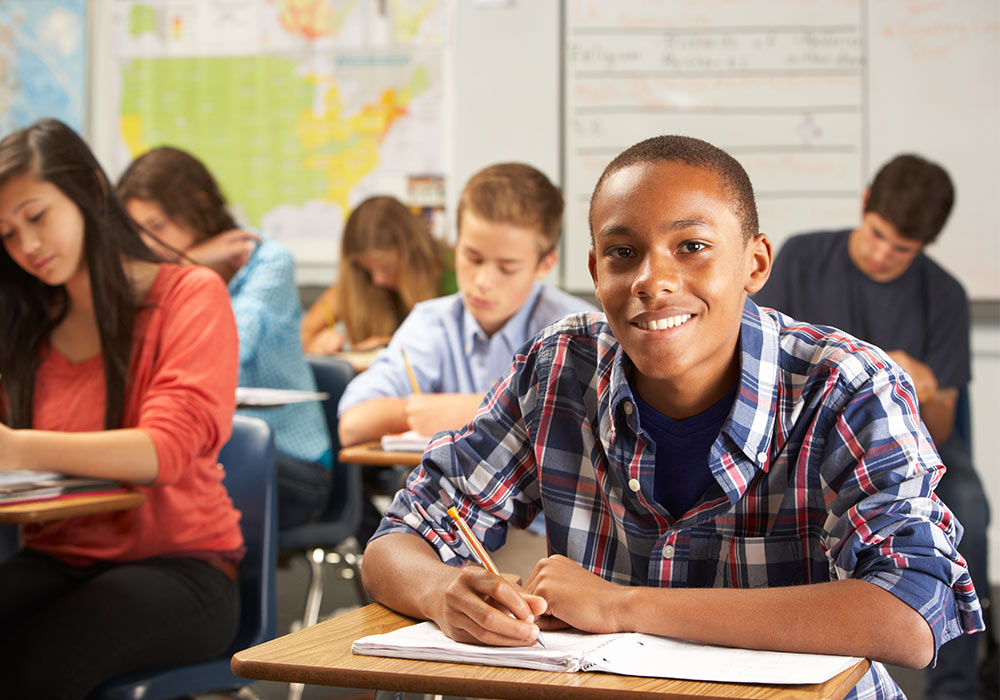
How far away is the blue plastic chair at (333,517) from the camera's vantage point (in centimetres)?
284

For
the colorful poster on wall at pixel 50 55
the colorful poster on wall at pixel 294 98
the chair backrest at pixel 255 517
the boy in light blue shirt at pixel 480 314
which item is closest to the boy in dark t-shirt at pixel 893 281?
the boy in light blue shirt at pixel 480 314

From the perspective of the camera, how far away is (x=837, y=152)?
4371 mm

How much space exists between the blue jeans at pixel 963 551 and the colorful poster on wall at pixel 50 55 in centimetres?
398

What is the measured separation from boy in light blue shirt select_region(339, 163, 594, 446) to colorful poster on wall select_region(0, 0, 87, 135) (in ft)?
10.3

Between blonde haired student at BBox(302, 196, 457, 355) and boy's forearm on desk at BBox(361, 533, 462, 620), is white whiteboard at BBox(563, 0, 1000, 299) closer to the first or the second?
blonde haired student at BBox(302, 196, 457, 355)

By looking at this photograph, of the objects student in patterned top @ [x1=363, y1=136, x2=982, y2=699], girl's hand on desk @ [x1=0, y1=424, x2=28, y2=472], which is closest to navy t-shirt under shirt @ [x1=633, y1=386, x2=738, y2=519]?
student in patterned top @ [x1=363, y1=136, x2=982, y2=699]

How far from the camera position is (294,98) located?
4867 mm

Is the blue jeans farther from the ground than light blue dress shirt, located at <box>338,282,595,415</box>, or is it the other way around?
light blue dress shirt, located at <box>338,282,595,415</box>

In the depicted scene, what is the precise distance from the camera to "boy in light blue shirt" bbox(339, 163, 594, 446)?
Result: 8.14ft

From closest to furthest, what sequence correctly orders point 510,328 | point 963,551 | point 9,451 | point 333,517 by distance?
point 9,451 < point 510,328 < point 963,551 < point 333,517

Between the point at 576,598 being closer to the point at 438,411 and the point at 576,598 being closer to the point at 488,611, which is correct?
the point at 488,611

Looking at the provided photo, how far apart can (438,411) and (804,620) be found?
1.37 m

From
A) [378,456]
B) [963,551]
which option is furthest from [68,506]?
[963,551]

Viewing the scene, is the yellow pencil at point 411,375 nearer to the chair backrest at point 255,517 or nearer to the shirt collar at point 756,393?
the chair backrest at point 255,517
